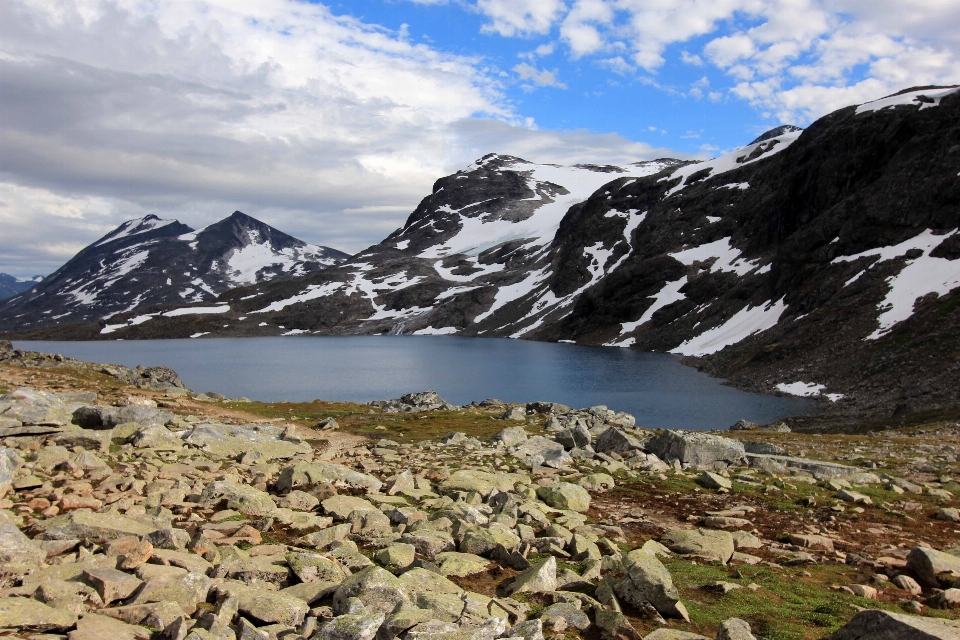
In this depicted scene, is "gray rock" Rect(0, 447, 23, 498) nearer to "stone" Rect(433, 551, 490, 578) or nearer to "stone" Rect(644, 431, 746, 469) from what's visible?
"stone" Rect(433, 551, 490, 578)

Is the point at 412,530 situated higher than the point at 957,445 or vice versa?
the point at 412,530

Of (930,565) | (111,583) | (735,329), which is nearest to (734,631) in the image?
(930,565)

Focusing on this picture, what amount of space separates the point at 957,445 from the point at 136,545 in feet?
142

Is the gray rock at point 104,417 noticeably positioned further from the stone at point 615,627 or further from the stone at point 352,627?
Result: the stone at point 615,627

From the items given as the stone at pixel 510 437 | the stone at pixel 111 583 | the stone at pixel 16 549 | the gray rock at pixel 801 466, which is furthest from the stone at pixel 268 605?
the gray rock at pixel 801 466

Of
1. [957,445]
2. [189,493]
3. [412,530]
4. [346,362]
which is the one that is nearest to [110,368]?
[189,493]

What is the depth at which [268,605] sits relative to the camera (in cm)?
988

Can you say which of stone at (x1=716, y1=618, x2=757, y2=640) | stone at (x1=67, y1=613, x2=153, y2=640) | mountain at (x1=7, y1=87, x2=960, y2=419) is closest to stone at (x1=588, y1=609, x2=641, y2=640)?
stone at (x1=716, y1=618, x2=757, y2=640)

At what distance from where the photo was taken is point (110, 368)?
187 ft

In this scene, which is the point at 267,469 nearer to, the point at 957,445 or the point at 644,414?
the point at 957,445

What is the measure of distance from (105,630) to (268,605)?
2316 millimetres

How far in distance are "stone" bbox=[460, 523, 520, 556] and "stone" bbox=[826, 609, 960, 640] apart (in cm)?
705

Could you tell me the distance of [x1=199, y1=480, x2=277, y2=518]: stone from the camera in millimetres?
15555

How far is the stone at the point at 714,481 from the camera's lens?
22938mm
